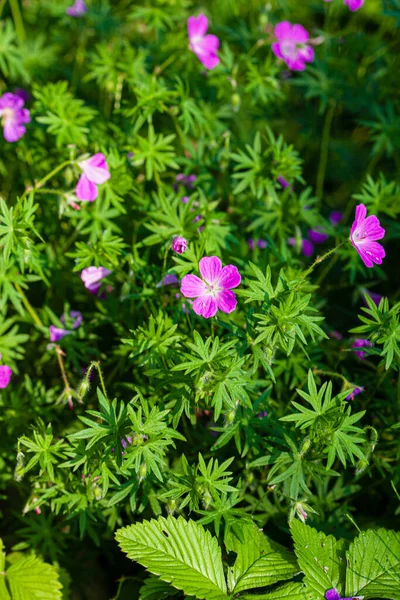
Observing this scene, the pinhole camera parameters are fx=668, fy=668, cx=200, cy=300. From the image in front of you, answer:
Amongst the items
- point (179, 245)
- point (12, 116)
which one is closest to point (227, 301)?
point (179, 245)

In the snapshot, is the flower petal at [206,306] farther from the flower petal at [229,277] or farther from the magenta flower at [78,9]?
the magenta flower at [78,9]

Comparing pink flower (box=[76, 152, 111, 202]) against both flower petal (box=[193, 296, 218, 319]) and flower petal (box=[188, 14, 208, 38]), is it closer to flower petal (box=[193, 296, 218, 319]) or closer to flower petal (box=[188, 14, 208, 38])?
flower petal (box=[193, 296, 218, 319])

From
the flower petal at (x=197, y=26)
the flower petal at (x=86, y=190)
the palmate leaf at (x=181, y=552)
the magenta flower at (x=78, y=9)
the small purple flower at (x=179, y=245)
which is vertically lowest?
the palmate leaf at (x=181, y=552)

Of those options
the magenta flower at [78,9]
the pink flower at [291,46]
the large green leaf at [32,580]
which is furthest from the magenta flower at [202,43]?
the large green leaf at [32,580]

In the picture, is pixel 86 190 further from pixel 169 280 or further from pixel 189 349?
pixel 189 349

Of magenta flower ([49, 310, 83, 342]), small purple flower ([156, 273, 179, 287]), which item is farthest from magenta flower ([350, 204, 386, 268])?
magenta flower ([49, 310, 83, 342])

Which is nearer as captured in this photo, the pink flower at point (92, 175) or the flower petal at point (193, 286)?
the flower petal at point (193, 286)
